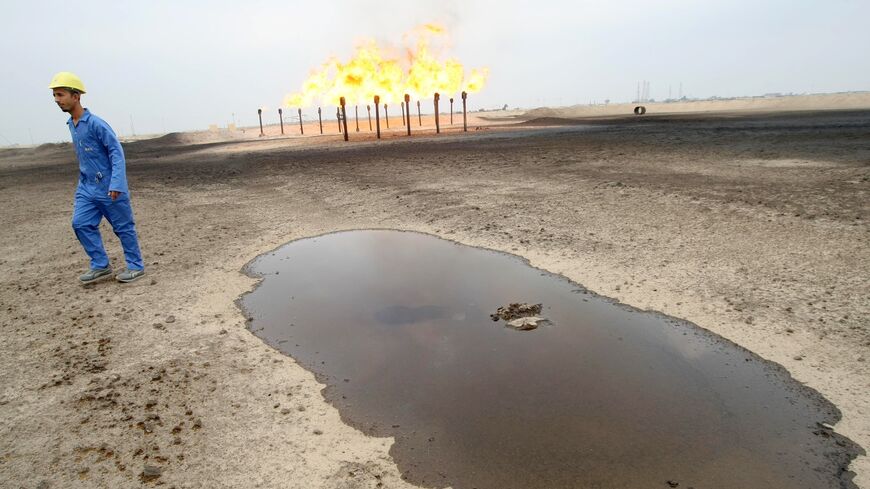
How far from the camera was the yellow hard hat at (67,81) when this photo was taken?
5.40 meters

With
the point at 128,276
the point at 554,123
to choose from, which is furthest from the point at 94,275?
the point at 554,123

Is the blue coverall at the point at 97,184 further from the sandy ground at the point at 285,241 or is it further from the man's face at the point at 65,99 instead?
the sandy ground at the point at 285,241

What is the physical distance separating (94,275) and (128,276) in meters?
0.43

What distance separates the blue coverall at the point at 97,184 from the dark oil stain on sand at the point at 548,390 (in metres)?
2.09

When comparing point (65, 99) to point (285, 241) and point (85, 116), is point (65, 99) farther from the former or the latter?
point (285, 241)

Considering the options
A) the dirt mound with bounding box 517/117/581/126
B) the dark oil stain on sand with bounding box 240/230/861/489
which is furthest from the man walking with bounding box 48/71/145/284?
the dirt mound with bounding box 517/117/581/126

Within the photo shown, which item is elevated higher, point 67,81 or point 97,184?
point 67,81

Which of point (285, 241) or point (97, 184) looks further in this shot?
point (285, 241)

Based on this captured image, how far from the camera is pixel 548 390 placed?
353 cm

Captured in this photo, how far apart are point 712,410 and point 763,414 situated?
1.02 ft

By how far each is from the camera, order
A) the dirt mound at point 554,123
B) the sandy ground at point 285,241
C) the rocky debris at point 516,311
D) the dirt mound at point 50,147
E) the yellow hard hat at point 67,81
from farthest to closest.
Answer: the dirt mound at point 554,123 < the dirt mound at point 50,147 < the yellow hard hat at point 67,81 < the rocky debris at point 516,311 < the sandy ground at point 285,241

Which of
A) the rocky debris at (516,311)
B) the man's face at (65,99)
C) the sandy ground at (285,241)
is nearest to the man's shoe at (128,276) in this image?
the sandy ground at (285,241)

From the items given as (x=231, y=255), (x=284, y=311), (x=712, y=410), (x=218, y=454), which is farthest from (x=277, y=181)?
(x=712, y=410)

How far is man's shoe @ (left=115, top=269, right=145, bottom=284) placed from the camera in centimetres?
596
